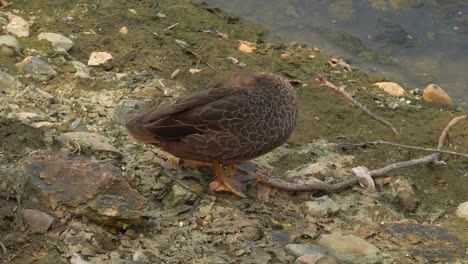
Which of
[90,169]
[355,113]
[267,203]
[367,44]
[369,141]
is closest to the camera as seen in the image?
[90,169]

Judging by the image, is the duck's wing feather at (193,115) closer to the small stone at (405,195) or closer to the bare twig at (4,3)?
the small stone at (405,195)

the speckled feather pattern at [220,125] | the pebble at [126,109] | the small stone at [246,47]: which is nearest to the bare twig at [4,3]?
the pebble at [126,109]

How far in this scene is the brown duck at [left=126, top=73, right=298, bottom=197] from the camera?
14.2ft

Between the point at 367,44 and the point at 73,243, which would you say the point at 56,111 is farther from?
the point at 367,44

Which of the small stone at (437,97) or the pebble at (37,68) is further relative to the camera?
the small stone at (437,97)

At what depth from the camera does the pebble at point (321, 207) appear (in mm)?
4480

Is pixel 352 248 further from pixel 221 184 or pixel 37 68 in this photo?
pixel 37 68

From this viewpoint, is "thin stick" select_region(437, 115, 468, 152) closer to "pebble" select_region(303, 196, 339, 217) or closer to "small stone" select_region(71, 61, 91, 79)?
"pebble" select_region(303, 196, 339, 217)

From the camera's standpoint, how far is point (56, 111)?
5.14 m

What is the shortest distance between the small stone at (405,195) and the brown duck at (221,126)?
863 millimetres

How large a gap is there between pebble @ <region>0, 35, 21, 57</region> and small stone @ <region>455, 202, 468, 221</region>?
135 inches

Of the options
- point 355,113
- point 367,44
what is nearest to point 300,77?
point 355,113

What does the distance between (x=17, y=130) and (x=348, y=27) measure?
484 centimetres

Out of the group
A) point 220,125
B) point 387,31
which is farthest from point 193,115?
point 387,31
